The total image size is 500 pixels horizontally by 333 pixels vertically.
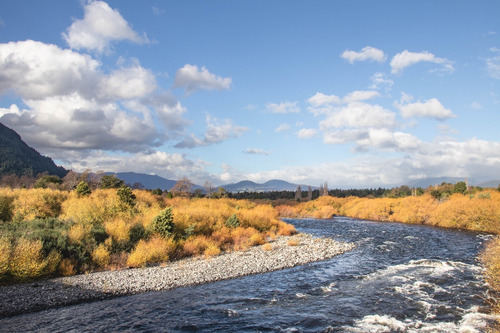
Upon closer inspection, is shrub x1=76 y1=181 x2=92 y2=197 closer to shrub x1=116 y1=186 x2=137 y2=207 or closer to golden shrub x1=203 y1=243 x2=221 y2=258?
shrub x1=116 y1=186 x2=137 y2=207

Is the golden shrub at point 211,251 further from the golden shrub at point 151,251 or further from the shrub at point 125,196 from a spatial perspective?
the shrub at point 125,196

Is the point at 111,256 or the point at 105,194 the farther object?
the point at 105,194

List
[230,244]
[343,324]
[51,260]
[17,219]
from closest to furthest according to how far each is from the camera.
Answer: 1. [343,324]
2. [51,260]
3. [17,219]
4. [230,244]

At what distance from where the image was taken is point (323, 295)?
56.7 ft

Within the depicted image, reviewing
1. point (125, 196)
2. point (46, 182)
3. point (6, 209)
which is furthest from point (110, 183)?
point (6, 209)

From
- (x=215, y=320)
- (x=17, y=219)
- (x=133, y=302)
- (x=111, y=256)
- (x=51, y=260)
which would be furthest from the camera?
(x=17, y=219)

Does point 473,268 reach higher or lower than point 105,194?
lower

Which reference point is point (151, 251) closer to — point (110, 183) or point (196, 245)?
point (196, 245)

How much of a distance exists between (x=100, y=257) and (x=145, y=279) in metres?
5.31

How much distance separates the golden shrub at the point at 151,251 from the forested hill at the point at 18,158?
131 m

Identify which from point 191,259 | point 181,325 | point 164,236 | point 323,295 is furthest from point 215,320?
point 164,236

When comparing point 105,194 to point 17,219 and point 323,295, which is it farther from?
point 323,295

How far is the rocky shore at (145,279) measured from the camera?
1627 centimetres

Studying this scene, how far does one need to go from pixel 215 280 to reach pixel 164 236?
954cm
